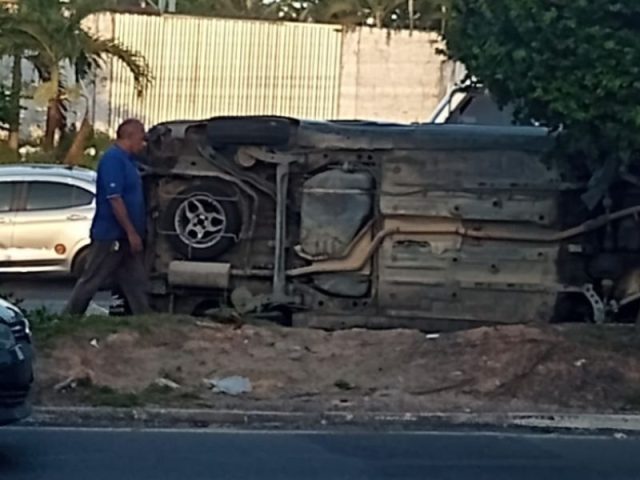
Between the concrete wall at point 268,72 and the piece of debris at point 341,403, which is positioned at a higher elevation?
the concrete wall at point 268,72

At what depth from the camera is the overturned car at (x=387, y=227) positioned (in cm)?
1302

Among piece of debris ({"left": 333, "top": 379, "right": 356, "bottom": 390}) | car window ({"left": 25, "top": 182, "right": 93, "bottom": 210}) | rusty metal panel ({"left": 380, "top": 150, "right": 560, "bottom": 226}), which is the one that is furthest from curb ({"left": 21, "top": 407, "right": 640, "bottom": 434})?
car window ({"left": 25, "top": 182, "right": 93, "bottom": 210})

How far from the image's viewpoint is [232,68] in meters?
36.3

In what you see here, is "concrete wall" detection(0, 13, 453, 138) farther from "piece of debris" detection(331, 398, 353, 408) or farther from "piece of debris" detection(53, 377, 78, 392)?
"piece of debris" detection(331, 398, 353, 408)

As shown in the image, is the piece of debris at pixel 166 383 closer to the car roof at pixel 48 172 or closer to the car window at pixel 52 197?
the car window at pixel 52 197

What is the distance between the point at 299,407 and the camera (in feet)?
34.4

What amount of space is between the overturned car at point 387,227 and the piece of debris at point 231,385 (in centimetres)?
210

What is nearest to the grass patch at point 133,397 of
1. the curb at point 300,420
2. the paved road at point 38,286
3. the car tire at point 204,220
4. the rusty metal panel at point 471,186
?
the curb at point 300,420

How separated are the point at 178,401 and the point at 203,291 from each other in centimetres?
298

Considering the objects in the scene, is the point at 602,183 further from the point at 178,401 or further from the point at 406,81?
the point at 406,81

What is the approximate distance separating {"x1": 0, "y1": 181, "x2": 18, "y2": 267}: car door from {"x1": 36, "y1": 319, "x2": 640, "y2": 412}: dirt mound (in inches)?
253

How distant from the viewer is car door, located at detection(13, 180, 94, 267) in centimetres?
1825

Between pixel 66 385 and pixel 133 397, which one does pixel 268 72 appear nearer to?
pixel 66 385

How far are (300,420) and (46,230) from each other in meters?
8.61
